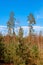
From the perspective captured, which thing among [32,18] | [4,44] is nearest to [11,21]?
[32,18]

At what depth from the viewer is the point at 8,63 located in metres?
8.95

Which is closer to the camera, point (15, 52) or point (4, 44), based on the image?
point (15, 52)

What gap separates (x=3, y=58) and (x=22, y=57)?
1.20m

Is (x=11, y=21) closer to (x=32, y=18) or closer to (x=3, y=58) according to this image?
(x=32, y=18)

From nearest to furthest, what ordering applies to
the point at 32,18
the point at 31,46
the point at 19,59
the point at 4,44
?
the point at 19,59 → the point at 31,46 → the point at 4,44 → the point at 32,18

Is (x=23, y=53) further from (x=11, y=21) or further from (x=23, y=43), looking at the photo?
(x=11, y=21)

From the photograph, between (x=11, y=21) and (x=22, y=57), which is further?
(x=11, y=21)

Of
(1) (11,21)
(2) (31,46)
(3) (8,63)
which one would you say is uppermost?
(1) (11,21)

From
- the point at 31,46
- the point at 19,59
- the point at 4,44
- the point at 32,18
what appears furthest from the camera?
the point at 32,18

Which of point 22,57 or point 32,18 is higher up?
point 32,18

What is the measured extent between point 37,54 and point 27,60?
521mm

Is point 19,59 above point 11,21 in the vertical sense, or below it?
below

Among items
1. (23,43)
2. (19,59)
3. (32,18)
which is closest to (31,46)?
(23,43)

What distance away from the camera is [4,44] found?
30.6 ft
